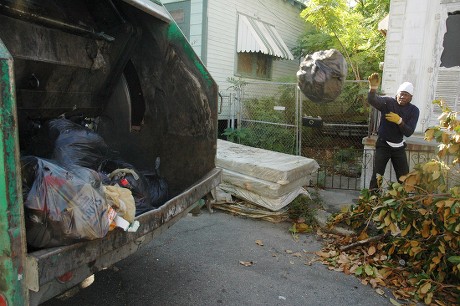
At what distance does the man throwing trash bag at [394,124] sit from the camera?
4496 mm

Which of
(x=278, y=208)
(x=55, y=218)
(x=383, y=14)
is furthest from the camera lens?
(x=383, y=14)

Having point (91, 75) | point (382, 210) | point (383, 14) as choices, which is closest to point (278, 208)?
point (382, 210)

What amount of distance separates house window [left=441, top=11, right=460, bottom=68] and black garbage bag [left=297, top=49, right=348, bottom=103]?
80.2 inches

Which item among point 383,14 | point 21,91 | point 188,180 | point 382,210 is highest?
point 383,14

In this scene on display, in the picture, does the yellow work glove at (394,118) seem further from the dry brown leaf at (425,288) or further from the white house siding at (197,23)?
the white house siding at (197,23)

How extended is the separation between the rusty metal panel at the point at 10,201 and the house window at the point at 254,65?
965cm

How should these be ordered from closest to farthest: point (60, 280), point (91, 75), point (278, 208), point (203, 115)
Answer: point (60, 280) < point (203, 115) < point (91, 75) < point (278, 208)

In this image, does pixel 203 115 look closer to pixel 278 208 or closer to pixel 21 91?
pixel 21 91

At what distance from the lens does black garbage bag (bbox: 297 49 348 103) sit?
415cm

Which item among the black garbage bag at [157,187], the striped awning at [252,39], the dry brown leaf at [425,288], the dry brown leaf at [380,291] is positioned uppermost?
the striped awning at [252,39]

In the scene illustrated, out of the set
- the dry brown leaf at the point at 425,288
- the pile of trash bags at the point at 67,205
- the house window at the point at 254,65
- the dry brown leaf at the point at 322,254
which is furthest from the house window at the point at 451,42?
the house window at the point at 254,65

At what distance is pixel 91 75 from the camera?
3.25m

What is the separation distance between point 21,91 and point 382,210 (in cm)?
321

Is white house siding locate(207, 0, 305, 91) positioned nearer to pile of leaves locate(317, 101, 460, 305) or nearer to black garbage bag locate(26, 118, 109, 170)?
pile of leaves locate(317, 101, 460, 305)
